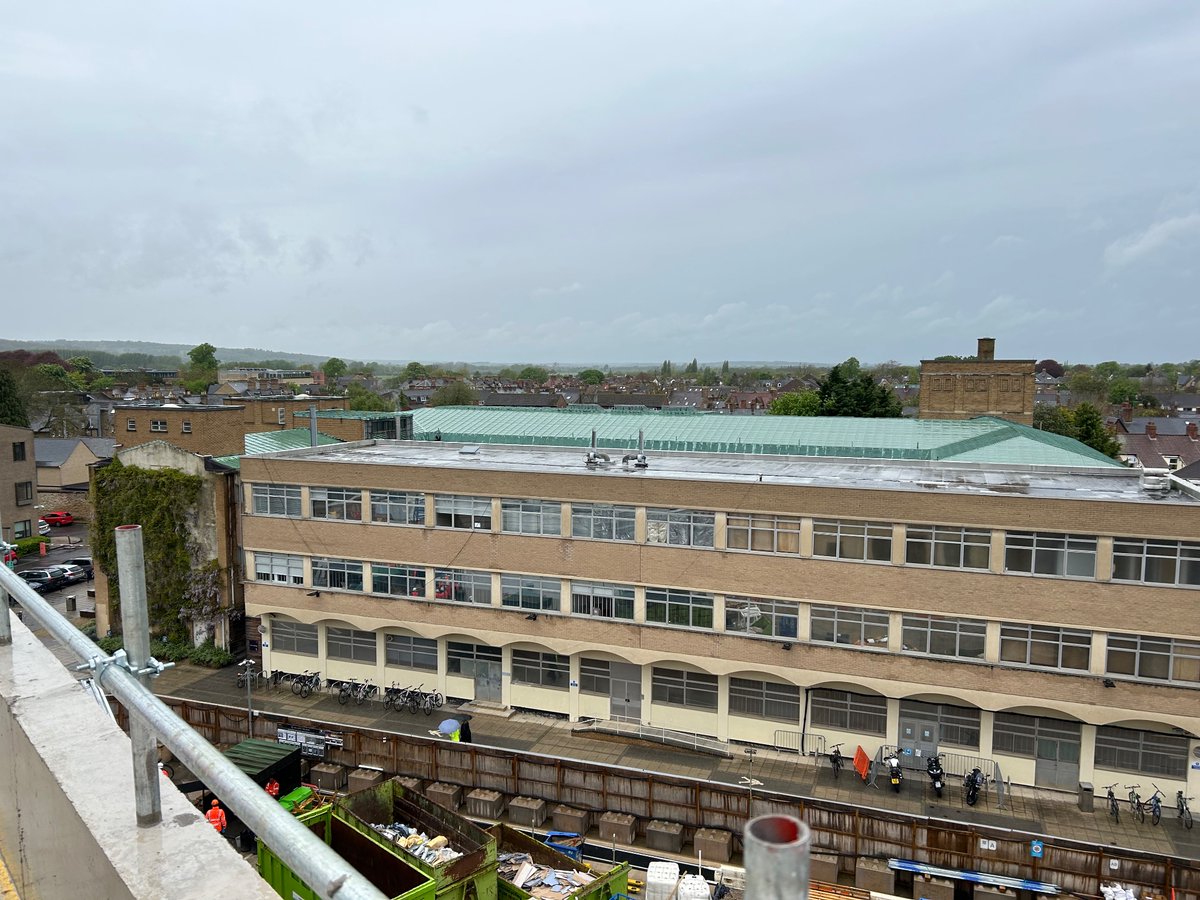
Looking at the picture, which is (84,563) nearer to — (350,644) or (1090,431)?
(350,644)

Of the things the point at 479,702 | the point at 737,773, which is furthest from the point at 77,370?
the point at 737,773

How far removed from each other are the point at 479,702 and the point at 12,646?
2794 centimetres

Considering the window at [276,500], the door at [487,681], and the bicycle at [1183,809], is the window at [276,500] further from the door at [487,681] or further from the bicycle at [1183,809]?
the bicycle at [1183,809]

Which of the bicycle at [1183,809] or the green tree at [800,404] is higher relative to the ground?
the green tree at [800,404]

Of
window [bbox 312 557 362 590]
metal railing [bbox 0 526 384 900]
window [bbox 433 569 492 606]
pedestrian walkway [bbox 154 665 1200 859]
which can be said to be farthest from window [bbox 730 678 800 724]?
metal railing [bbox 0 526 384 900]

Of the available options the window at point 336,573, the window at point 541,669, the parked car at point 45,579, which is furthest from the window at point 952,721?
the parked car at point 45,579

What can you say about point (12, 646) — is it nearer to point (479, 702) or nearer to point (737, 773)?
point (737, 773)

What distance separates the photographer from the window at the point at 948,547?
88.7 feet

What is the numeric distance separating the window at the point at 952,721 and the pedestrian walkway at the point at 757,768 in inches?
55.2

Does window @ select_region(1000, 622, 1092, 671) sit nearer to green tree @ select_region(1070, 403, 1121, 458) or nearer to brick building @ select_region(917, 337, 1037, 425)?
brick building @ select_region(917, 337, 1037, 425)

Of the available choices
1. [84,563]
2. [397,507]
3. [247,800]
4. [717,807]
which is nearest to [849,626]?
[717,807]

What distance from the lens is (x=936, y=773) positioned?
26891 mm

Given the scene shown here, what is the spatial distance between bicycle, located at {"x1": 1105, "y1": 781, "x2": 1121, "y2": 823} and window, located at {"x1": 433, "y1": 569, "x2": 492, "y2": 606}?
21.3m

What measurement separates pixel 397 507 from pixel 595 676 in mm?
10265
